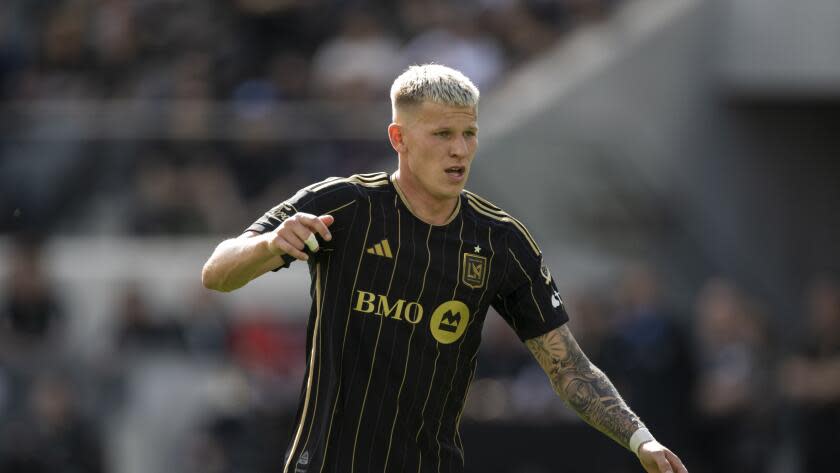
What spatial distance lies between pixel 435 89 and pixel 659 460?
167cm

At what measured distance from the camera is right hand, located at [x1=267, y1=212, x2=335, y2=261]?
524 cm

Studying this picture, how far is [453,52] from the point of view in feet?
48.7

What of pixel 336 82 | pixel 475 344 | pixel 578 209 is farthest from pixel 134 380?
pixel 475 344

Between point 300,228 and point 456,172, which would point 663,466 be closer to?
point 456,172

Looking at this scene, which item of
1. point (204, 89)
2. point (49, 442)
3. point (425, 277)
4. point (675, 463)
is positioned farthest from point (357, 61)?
point (675, 463)

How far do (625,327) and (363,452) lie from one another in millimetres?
6866

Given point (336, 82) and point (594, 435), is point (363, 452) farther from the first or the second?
point (336, 82)

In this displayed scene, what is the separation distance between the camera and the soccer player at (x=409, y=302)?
18.8 feet

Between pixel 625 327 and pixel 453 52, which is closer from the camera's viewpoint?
pixel 625 327

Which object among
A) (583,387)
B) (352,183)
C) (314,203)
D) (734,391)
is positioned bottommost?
(583,387)

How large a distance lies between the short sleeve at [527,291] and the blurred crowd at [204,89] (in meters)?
7.48

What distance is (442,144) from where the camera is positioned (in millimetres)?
5773

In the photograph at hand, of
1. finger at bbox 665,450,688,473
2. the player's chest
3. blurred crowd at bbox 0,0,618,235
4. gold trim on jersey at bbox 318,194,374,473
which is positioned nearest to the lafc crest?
the player's chest

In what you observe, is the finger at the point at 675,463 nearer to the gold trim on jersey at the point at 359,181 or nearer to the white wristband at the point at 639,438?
the white wristband at the point at 639,438
